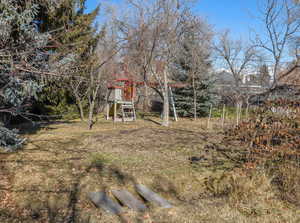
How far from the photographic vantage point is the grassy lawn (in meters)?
2.69

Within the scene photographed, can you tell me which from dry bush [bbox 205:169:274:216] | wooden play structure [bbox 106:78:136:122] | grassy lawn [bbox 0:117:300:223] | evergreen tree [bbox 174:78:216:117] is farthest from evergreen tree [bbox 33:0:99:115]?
evergreen tree [bbox 174:78:216:117]

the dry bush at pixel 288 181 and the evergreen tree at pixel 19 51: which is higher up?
the evergreen tree at pixel 19 51

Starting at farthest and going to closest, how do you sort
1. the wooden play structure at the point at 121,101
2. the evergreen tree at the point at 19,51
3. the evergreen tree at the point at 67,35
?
the wooden play structure at the point at 121,101
the evergreen tree at the point at 67,35
the evergreen tree at the point at 19,51

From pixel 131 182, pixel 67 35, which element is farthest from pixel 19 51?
pixel 67 35

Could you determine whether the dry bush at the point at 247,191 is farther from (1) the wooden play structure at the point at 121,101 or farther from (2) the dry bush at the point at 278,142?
(1) the wooden play structure at the point at 121,101

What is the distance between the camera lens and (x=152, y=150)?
212 inches

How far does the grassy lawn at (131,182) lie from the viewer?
269cm

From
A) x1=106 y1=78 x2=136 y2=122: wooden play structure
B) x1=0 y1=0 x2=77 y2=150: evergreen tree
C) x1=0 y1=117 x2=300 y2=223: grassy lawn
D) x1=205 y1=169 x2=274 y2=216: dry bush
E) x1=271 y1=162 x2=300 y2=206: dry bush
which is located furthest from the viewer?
x1=106 y1=78 x2=136 y2=122: wooden play structure

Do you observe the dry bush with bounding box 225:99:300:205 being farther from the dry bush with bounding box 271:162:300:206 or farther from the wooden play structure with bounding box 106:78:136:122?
the wooden play structure with bounding box 106:78:136:122

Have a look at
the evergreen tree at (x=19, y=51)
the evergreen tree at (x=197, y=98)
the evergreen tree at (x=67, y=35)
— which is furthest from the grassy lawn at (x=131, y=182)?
the evergreen tree at (x=197, y=98)

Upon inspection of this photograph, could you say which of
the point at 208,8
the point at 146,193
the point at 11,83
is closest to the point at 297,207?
the point at 146,193

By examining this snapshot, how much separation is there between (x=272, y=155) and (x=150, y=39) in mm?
6831

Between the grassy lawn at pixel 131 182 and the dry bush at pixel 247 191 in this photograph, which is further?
the dry bush at pixel 247 191

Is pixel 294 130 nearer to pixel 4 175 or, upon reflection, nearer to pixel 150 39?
pixel 4 175
